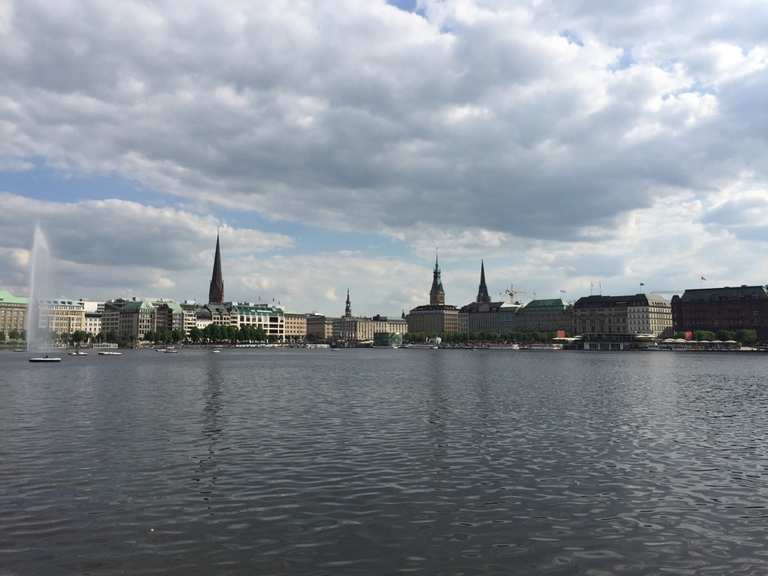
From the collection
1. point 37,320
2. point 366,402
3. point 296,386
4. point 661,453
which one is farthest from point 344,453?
point 37,320

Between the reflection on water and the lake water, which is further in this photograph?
the reflection on water

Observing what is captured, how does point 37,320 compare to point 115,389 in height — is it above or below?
above

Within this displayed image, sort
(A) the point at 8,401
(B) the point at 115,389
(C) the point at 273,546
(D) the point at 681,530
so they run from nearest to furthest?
(C) the point at 273,546 < (D) the point at 681,530 < (A) the point at 8,401 < (B) the point at 115,389

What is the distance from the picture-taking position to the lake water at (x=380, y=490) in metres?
14.0

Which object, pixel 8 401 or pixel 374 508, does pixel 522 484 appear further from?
pixel 8 401

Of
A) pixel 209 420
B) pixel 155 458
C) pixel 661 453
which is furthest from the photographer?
pixel 209 420

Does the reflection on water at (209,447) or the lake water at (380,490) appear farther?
the reflection on water at (209,447)

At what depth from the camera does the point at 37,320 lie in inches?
5497

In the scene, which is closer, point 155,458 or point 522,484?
point 522,484

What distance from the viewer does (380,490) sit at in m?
19.6

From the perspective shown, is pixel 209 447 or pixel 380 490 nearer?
pixel 380 490

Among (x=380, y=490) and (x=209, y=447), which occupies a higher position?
(x=209, y=447)

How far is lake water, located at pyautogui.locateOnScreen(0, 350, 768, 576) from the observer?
1397 cm

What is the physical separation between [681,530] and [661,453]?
10650mm
